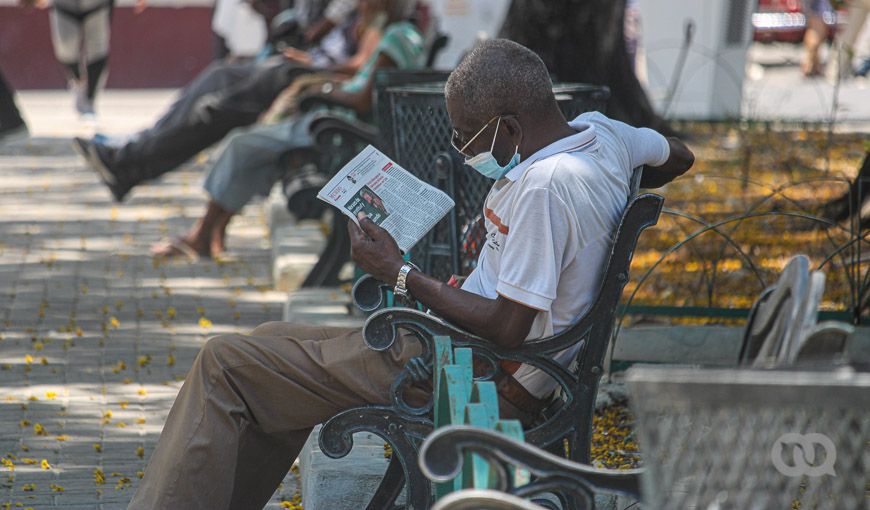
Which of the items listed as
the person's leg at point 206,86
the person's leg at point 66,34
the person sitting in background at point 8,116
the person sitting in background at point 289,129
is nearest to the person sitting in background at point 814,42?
the person's leg at point 66,34

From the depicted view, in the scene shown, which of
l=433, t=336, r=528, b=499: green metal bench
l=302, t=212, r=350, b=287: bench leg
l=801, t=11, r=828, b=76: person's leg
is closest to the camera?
l=433, t=336, r=528, b=499: green metal bench

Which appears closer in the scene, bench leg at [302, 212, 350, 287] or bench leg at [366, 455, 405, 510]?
bench leg at [366, 455, 405, 510]

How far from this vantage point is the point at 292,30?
10148mm

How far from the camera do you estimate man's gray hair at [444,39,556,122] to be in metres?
3.06

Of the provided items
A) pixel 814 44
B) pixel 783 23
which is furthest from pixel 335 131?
pixel 783 23

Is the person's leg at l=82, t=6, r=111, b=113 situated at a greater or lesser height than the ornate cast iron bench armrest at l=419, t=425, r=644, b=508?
lesser

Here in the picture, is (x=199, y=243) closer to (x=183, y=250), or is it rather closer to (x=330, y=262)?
(x=183, y=250)

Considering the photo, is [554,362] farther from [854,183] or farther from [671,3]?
[671,3]

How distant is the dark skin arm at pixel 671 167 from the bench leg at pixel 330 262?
2953mm

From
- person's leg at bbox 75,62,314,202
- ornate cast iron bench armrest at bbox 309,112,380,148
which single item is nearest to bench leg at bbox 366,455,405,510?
ornate cast iron bench armrest at bbox 309,112,380,148

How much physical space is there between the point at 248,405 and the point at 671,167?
4.44 feet

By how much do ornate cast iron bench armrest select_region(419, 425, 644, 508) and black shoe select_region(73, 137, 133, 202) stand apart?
6115 mm

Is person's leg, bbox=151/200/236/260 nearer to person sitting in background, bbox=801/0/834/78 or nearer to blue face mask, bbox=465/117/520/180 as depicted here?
blue face mask, bbox=465/117/520/180

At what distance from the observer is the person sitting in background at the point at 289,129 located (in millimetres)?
6977
